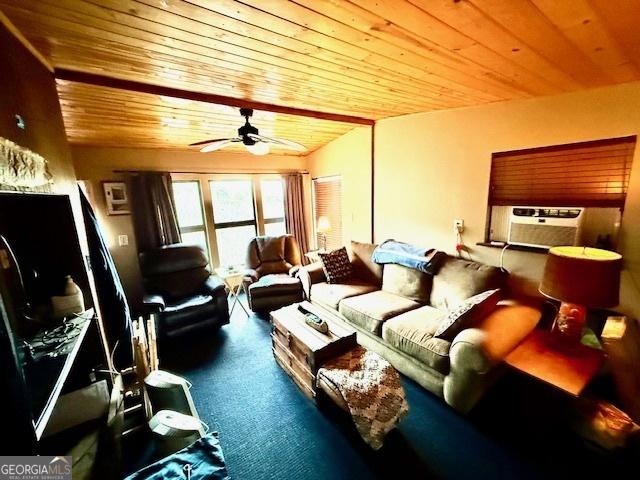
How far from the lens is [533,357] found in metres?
1.70

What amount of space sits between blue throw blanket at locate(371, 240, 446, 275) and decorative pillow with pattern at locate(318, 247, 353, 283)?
37 centimetres

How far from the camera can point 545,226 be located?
2.10 meters

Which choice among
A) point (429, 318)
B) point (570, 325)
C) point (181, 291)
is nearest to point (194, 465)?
point (429, 318)

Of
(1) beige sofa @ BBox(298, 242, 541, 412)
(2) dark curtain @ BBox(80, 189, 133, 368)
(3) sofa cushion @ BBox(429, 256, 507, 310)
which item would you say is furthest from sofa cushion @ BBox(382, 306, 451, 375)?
(2) dark curtain @ BBox(80, 189, 133, 368)

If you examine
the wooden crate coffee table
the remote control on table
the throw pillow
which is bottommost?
the wooden crate coffee table

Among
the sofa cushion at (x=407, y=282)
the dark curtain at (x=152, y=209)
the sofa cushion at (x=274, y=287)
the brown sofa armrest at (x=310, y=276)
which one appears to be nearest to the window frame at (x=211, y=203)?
the dark curtain at (x=152, y=209)

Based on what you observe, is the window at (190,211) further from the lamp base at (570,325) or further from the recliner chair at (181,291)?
the lamp base at (570,325)

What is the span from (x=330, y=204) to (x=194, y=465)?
12.9ft

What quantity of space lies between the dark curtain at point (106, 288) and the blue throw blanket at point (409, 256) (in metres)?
2.57

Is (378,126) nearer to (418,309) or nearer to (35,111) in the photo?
(418,309)

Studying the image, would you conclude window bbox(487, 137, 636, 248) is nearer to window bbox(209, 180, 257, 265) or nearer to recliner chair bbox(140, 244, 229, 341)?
recliner chair bbox(140, 244, 229, 341)

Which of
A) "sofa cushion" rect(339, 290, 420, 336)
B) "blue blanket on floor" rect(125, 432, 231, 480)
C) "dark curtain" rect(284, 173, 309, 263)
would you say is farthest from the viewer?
"dark curtain" rect(284, 173, 309, 263)

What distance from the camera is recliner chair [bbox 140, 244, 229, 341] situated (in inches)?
111

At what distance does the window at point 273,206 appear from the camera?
471 centimetres
